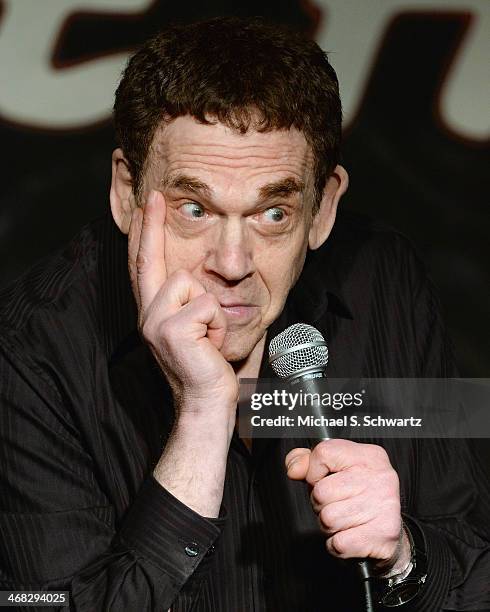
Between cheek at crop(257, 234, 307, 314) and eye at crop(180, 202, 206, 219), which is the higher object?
eye at crop(180, 202, 206, 219)

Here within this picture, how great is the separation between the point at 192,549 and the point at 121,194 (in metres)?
0.74

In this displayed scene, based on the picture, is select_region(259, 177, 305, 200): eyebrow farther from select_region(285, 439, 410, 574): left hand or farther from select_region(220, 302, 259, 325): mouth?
select_region(285, 439, 410, 574): left hand

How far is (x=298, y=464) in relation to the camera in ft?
5.22

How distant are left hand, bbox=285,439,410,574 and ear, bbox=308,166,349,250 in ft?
2.20

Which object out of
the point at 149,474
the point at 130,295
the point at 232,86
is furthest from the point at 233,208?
the point at 149,474

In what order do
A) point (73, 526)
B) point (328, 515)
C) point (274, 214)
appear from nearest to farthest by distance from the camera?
point (328, 515), point (73, 526), point (274, 214)

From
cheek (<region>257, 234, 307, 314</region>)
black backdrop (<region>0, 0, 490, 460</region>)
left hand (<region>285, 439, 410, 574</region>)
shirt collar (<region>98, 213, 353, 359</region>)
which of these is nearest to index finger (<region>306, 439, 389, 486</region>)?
left hand (<region>285, 439, 410, 574</region>)

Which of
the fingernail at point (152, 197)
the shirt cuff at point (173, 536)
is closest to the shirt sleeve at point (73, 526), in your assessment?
the shirt cuff at point (173, 536)

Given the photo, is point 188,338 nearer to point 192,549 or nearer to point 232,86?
point 192,549

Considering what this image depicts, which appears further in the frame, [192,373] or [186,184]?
[186,184]

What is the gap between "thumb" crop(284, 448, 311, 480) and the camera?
1.59 m

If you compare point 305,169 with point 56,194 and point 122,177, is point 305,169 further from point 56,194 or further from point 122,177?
point 56,194

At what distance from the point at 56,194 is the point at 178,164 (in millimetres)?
1155

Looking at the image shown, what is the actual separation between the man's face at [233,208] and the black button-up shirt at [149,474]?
0.70 feet
